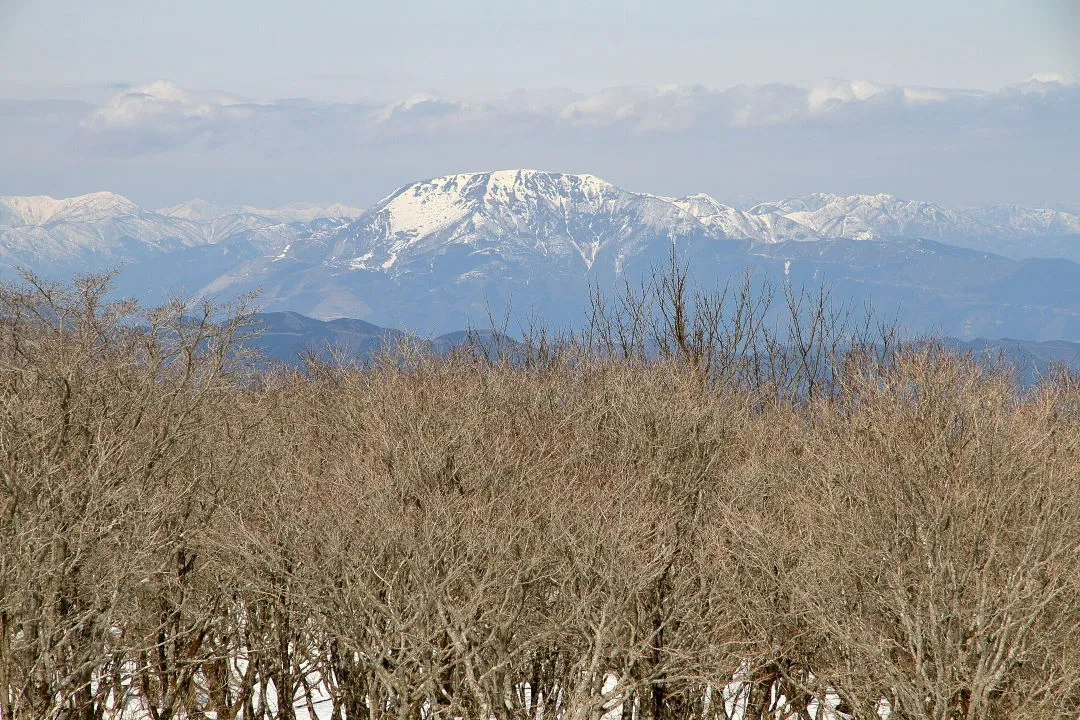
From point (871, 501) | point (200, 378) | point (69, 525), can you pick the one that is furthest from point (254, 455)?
point (871, 501)

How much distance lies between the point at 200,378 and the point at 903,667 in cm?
2551

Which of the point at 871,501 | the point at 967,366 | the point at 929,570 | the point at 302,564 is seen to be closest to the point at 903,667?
the point at 929,570

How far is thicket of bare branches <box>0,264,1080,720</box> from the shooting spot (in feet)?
67.8

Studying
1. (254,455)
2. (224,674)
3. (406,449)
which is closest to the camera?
(224,674)

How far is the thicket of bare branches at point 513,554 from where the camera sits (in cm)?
2067

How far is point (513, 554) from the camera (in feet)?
83.1

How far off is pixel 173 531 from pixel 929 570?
20.3m

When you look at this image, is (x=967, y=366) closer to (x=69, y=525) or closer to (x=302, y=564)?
(x=302, y=564)

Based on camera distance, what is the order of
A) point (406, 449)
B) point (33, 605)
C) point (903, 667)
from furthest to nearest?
point (406, 449)
point (903, 667)
point (33, 605)

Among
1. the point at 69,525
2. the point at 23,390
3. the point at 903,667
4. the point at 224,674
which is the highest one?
the point at 23,390

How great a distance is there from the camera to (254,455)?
32.5 metres

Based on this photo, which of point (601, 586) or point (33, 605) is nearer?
point (33, 605)

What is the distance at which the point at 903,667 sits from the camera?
21.8 metres

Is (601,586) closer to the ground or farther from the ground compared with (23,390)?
closer to the ground
